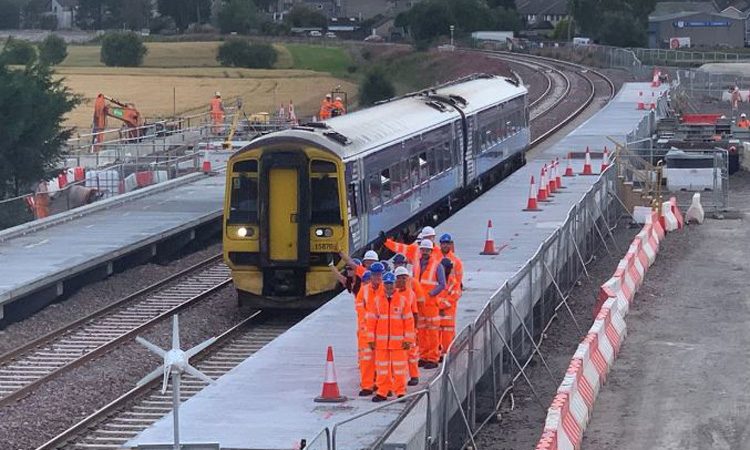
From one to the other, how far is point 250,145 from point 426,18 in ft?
352

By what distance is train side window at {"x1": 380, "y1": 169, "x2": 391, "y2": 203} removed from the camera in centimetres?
2498

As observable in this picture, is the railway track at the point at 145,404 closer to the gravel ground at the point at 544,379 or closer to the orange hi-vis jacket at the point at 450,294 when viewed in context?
the orange hi-vis jacket at the point at 450,294

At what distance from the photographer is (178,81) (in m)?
94.8

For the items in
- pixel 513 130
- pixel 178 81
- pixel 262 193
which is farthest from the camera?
pixel 178 81

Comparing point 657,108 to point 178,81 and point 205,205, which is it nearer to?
point 205,205

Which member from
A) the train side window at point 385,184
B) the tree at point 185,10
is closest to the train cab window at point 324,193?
the train side window at point 385,184

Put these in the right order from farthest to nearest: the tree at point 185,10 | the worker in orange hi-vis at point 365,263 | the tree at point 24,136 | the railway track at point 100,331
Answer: the tree at point 185,10, the tree at point 24,136, the railway track at point 100,331, the worker in orange hi-vis at point 365,263

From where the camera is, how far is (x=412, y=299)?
15.1 meters

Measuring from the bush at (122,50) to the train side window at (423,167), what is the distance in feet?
274

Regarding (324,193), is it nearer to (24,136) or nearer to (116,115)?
(24,136)

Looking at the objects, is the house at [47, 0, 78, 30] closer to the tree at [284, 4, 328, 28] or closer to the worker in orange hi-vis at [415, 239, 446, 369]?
the tree at [284, 4, 328, 28]

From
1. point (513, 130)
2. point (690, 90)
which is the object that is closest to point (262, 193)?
point (513, 130)

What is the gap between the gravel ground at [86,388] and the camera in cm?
1708

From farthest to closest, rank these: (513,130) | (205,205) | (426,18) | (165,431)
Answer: (426,18), (513,130), (205,205), (165,431)
